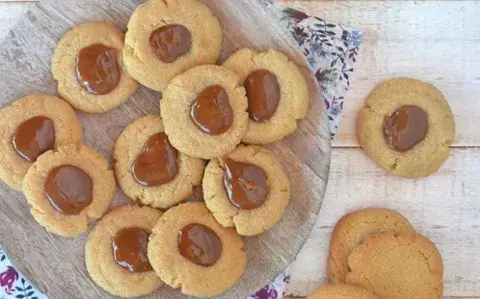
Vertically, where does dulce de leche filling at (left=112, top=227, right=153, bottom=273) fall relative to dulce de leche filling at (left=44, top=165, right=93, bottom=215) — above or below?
below

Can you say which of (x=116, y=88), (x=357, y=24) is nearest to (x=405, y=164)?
(x=357, y=24)

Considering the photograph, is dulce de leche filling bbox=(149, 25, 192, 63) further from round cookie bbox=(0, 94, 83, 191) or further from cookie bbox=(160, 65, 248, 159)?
round cookie bbox=(0, 94, 83, 191)

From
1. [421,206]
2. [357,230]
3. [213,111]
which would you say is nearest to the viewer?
[213,111]

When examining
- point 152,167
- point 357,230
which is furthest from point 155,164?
point 357,230

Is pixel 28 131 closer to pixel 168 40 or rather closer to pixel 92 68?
pixel 92 68

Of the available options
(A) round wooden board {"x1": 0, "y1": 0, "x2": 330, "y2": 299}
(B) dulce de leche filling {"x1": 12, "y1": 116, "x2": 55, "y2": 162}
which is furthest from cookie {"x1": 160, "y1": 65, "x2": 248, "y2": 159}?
(B) dulce de leche filling {"x1": 12, "y1": 116, "x2": 55, "y2": 162}

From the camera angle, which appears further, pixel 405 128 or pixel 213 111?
pixel 405 128
